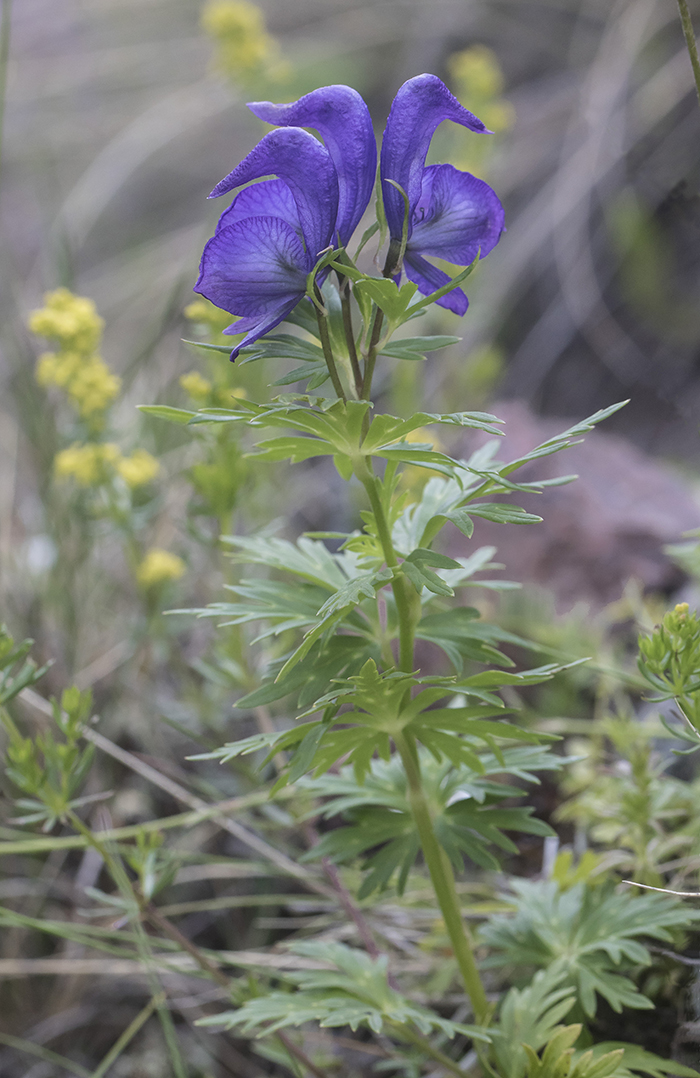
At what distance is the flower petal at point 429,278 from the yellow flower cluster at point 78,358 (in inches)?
39.6

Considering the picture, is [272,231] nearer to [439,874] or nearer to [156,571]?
[439,874]

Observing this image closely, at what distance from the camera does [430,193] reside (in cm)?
103

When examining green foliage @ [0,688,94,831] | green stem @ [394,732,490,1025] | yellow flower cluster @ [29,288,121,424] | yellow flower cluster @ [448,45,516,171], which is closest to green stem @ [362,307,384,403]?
green stem @ [394,732,490,1025]

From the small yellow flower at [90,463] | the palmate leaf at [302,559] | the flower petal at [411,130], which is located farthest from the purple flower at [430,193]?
the small yellow flower at [90,463]

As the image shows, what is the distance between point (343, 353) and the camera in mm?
997

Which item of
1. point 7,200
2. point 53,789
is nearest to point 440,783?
point 53,789

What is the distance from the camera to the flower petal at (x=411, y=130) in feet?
3.12

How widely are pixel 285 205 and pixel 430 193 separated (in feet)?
0.64

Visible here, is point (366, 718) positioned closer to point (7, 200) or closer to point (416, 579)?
point (416, 579)

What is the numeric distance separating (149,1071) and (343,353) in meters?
1.58

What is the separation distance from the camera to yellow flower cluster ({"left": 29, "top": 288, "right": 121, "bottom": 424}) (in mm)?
1879

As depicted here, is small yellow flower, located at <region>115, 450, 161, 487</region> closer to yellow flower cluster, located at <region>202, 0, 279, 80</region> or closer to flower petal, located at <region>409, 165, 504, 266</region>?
flower petal, located at <region>409, 165, 504, 266</region>

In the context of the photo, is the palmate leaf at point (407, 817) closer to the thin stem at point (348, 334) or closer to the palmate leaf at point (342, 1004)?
the palmate leaf at point (342, 1004)

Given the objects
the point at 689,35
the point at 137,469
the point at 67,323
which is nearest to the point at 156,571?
→ the point at 137,469
